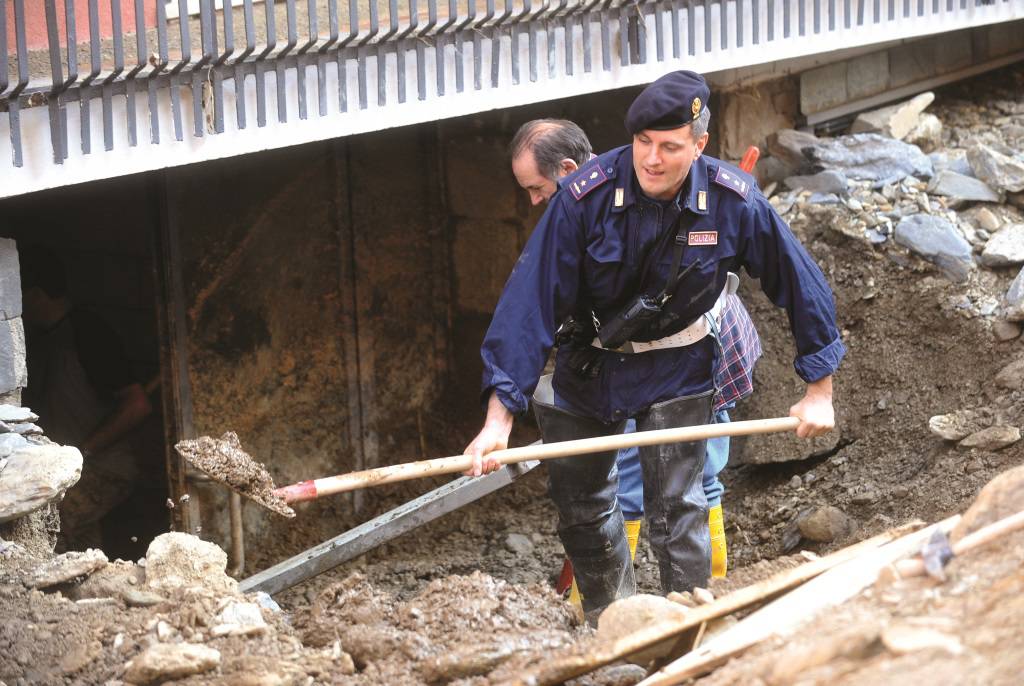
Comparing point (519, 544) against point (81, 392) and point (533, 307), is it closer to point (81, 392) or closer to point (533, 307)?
point (81, 392)

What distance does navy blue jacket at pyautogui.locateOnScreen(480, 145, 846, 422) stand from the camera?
3.72m

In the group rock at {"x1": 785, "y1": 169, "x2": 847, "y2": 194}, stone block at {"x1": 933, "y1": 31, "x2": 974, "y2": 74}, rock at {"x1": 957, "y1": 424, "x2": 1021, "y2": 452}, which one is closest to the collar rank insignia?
rock at {"x1": 957, "y1": 424, "x2": 1021, "y2": 452}

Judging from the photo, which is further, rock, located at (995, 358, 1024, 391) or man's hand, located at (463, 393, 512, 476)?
rock, located at (995, 358, 1024, 391)

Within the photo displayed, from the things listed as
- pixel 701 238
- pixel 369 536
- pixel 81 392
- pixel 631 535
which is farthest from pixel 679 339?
pixel 81 392

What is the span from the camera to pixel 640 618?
305cm

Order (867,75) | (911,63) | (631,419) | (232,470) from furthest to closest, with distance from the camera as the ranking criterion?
(911,63)
(867,75)
(631,419)
(232,470)

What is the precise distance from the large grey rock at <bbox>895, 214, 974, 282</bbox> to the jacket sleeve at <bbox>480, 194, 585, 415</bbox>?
248 centimetres

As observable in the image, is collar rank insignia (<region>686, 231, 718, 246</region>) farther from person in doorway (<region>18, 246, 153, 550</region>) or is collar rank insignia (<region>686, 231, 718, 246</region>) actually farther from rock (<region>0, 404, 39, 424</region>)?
person in doorway (<region>18, 246, 153, 550</region>)

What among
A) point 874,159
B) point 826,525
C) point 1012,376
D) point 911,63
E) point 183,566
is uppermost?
point 911,63

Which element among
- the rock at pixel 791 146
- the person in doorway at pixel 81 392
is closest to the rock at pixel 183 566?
the person in doorway at pixel 81 392

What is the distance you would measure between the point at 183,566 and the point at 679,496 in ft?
5.12

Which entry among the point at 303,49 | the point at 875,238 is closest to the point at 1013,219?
the point at 875,238

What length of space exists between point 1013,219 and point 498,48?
2696 millimetres

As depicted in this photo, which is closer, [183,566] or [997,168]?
[183,566]
